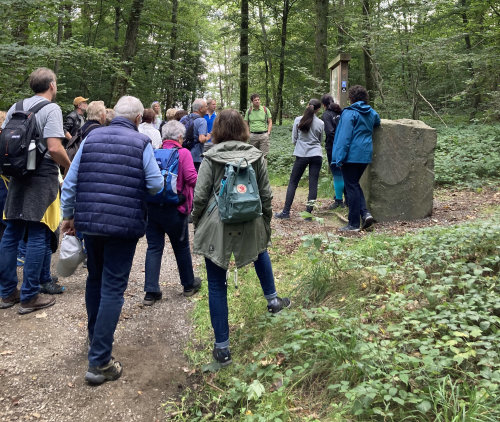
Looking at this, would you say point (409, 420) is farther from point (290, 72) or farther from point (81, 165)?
point (290, 72)

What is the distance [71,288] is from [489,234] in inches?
178

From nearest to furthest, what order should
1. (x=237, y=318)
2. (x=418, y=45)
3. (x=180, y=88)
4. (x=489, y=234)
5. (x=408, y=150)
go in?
(x=489, y=234)
(x=237, y=318)
(x=408, y=150)
(x=418, y=45)
(x=180, y=88)

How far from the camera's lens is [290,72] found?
2352 cm

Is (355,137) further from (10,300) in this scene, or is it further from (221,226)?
(10,300)

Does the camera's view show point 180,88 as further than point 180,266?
Yes

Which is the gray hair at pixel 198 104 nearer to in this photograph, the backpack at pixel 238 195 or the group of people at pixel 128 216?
the group of people at pixel 128 216

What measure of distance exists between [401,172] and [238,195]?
4.58 metres

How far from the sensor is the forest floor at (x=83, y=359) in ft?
9.91

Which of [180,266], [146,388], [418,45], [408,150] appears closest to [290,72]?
[418,45]

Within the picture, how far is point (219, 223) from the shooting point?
3.28m

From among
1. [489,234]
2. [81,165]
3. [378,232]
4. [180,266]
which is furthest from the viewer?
[378,232]

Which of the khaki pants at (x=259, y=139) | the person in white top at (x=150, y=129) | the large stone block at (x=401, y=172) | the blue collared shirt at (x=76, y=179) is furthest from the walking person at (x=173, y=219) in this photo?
the khaki pants at (x=259, y=139)

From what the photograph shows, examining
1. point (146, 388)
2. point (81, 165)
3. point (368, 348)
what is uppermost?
point (81, 165)

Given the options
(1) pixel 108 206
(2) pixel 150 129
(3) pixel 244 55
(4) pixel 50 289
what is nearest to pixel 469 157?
(2) pixel 150 129
